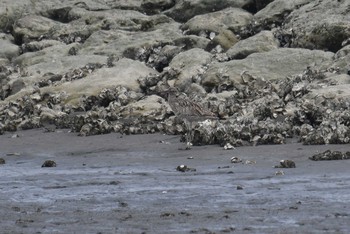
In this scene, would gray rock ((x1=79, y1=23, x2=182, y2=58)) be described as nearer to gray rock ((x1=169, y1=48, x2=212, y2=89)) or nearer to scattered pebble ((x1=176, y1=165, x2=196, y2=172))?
gray rock ((x1=169, y1=48, x2=212, y2=89))

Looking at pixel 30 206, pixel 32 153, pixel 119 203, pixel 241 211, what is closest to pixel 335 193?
pixel 241 211

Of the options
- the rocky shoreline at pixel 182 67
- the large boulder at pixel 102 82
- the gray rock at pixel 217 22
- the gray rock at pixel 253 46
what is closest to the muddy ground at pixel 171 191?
the rocky shoreline at pixel 182 67

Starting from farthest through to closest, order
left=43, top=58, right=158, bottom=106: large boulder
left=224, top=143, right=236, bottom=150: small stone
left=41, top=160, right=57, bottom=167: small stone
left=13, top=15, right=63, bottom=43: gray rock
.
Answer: left=13, top=15, right=63, bottom=43: gray rock, left=43, top=58, right=158, bottom=106: large boulder, left=224, top=143, right=236, bottom=150: small stone, left=41, top=160, right=57, bottom=167: small stone

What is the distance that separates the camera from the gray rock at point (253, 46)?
24.5 meters

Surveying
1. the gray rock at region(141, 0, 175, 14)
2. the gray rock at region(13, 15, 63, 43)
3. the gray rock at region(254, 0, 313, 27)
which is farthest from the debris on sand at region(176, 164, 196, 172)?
the gray rock at region(141, 0, 175, 14)

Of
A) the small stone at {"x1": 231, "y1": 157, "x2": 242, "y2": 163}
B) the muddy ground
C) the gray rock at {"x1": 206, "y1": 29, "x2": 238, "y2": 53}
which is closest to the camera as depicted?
→ the muddy ground

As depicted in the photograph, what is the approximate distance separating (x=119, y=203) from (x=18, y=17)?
2658cm

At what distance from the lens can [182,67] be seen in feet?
80.0

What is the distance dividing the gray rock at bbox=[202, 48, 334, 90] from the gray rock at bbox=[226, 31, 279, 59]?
4.64 feet

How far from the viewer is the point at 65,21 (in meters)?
34.8

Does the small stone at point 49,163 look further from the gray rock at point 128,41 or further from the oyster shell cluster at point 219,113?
the gray rock at point 128,41

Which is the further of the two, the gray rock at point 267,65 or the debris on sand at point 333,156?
the gray rock at point 267,65

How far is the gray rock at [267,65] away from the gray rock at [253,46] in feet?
4.64

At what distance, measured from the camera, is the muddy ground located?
857 cm
